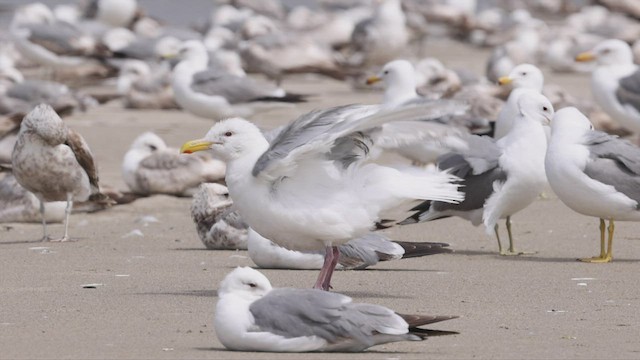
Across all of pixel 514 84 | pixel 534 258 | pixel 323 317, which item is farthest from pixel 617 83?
pixel 323 317

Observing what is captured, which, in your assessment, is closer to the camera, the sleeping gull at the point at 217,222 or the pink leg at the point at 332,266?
the pink leg at the point at 332,266

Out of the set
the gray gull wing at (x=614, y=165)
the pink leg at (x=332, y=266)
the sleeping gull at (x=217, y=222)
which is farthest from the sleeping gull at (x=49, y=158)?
the gray gull wing at (x=614, y=165)

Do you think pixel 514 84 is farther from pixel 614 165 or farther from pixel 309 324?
pixel 309 324

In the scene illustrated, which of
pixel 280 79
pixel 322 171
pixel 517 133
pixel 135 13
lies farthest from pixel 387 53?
pixel 322 171

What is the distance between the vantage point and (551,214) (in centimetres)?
1165

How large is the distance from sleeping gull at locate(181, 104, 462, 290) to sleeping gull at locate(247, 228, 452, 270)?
0.77 m

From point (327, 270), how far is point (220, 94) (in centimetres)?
855

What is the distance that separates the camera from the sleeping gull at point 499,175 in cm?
958

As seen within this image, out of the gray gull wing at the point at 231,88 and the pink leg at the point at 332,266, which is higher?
the gray gull wing at the point at 231,88

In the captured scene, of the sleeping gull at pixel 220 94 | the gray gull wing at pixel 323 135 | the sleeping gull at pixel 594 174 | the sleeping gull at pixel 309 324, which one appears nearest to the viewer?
the sleeping gull at pixel 309 324

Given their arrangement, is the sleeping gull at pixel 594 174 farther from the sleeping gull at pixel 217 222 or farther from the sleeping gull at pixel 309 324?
the sleeping gull at pixel 309 324

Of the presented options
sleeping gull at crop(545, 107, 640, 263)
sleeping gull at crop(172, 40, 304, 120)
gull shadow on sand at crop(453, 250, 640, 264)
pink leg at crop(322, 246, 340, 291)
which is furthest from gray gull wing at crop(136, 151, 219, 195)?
pink leg at crop(322, 246, 340, 291)

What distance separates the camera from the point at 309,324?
5941mm

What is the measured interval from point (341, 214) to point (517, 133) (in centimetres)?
266
